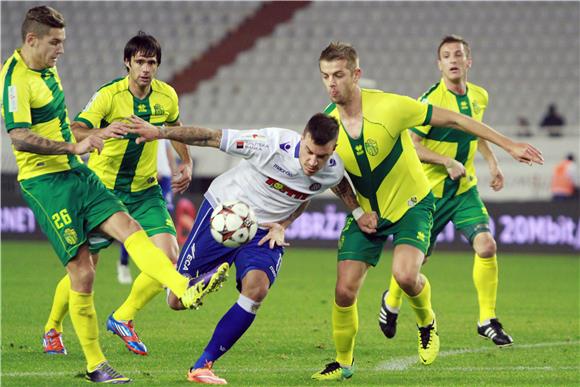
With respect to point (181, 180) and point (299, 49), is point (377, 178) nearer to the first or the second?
point (181, 180)

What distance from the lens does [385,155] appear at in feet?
23.9

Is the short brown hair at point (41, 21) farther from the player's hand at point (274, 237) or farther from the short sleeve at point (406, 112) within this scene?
the short sleeve at point (406, 112)

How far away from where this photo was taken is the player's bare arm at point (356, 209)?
725cm

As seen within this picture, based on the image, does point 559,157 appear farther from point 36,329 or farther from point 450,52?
point 36,329

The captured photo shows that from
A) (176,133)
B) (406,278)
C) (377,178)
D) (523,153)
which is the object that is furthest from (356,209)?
(176,133)

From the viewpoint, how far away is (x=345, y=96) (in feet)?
23.0

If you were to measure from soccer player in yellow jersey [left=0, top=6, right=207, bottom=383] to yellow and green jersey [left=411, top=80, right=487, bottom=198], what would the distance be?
10.7 feet

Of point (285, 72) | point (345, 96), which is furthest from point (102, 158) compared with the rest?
point (285, 72)

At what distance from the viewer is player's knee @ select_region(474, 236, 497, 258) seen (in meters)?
8.95

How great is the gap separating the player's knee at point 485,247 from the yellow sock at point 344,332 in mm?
2198

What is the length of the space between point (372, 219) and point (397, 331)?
2451 mm

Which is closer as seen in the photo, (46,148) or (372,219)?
(46,148)

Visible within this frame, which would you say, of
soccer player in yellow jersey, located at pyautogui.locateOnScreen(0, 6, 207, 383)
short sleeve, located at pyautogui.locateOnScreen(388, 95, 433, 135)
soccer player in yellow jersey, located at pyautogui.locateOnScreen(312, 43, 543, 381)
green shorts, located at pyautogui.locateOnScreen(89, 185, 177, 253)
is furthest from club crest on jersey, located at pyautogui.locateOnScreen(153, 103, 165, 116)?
short sleeve, located at pyautogui.locateOnScreen(388, 95, 433, 135)

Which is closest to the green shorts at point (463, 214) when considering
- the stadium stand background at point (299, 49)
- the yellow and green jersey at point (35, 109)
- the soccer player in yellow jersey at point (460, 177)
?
the soccer player in yellow jersey at point (460, 177)
